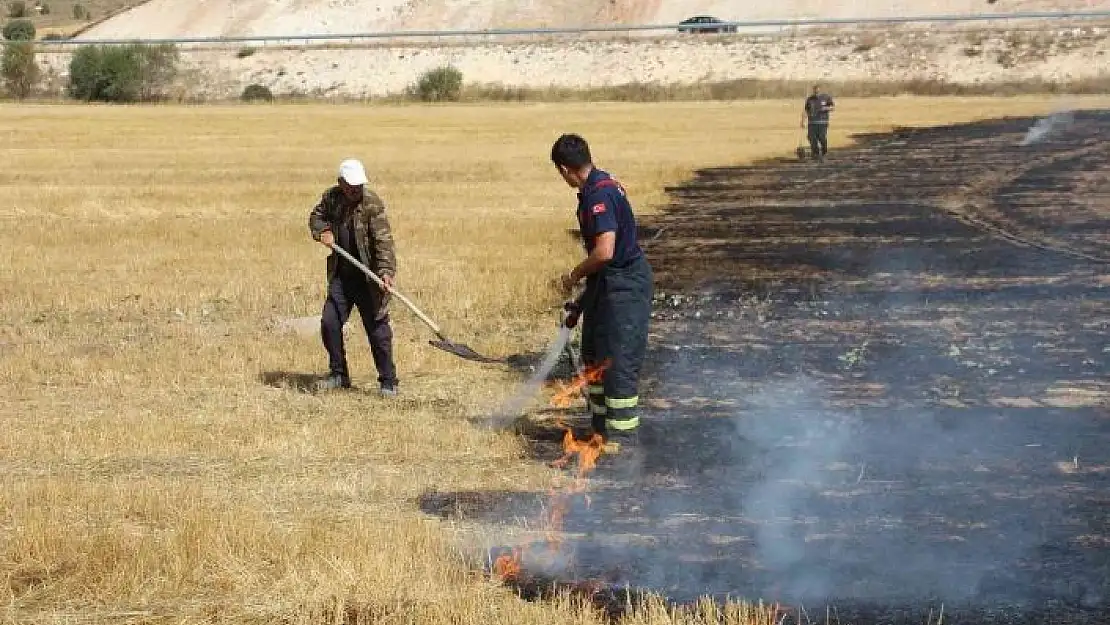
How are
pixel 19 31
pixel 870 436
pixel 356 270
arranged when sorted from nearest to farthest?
pixel 870 436
pixel 356 270
pixel 19 31

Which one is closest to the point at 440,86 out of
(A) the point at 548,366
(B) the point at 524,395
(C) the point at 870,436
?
(B) the point at 524,395

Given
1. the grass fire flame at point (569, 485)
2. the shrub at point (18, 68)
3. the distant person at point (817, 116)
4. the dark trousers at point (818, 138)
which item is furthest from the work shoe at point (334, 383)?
the shrub at point (18, 68)

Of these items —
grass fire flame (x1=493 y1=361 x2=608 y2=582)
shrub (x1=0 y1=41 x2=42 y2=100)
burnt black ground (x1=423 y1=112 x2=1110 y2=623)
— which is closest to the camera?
burnt black ground (x1=423 y1=112 x2=1110 y2=623)

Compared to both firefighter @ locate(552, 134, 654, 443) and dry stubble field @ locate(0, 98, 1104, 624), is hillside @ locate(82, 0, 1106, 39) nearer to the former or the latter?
dry stubble field @ locate(0, 98, 1104, 624)

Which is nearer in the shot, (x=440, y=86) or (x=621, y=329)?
(x=621, y=329)

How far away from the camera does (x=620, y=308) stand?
817cm

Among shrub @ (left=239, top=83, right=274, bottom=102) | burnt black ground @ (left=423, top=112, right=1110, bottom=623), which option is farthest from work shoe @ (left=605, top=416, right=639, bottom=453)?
shrub @ (left=239, top=83, right=274, bottom=102)

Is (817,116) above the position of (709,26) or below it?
below

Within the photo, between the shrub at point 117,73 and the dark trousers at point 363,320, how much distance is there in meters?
64.1

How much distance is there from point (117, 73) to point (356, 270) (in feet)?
211

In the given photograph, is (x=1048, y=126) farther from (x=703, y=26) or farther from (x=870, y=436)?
(x=703, y=26)

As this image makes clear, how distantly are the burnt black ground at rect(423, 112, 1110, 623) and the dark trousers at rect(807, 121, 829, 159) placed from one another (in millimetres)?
11886

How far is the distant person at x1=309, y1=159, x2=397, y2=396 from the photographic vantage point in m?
9.98

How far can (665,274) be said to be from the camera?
16.2 metres
